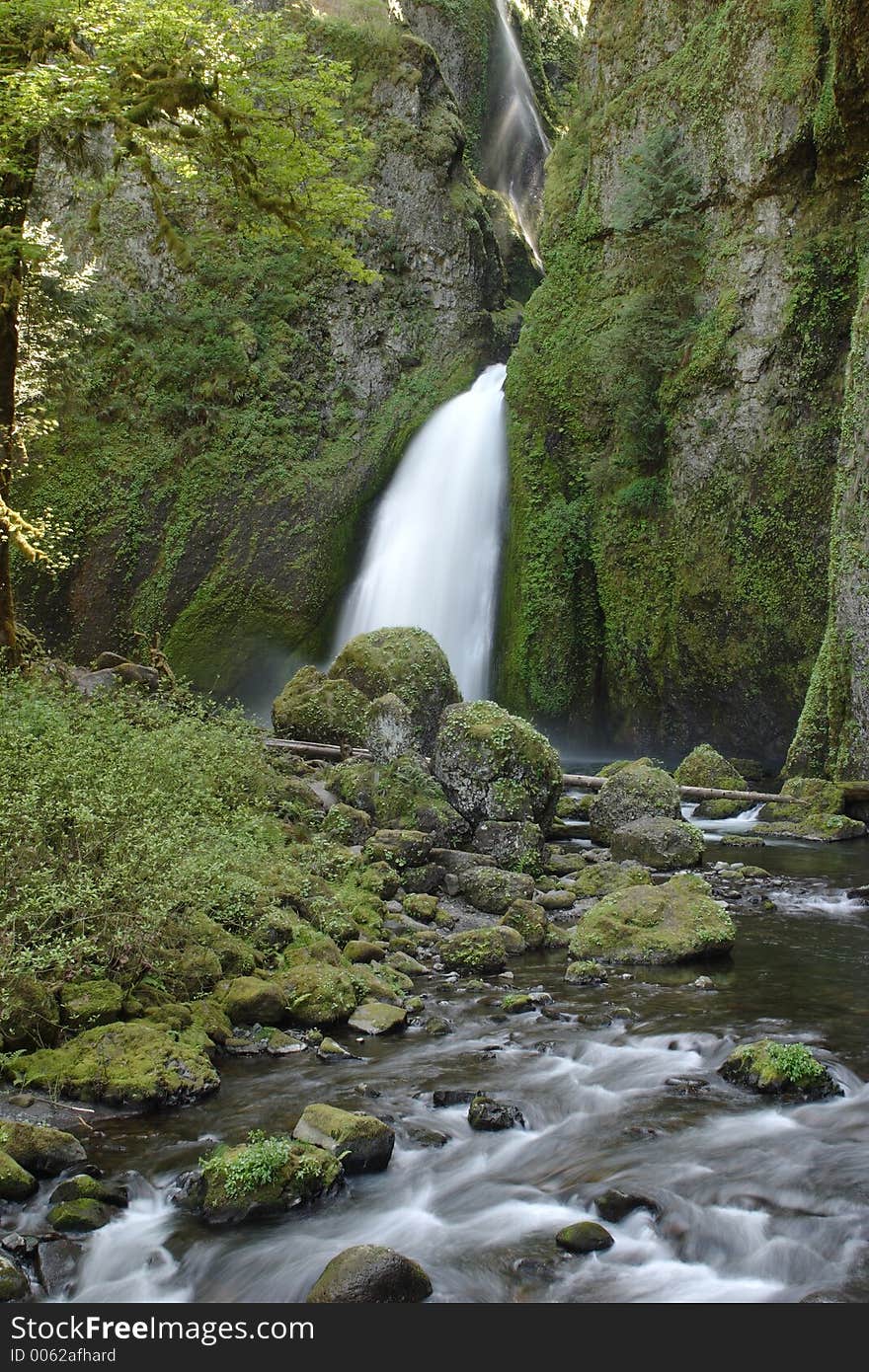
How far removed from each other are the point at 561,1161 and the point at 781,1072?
4.59 ft

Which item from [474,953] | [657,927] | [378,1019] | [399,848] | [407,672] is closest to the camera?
[378,1019]

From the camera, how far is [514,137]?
3772 centimetres

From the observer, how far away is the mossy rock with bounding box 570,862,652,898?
1015 cm

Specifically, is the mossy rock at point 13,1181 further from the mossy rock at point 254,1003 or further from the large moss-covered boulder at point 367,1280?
the mossy rock at point 254,1003

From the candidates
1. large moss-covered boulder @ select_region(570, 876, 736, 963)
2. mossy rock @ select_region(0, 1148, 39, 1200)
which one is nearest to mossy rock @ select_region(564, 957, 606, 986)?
large moss-covered boulder @ select_region(570, 876, 736, 963)

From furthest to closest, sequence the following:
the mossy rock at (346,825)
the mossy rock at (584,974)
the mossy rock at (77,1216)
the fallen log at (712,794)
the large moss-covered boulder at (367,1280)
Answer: the fallen log at (712,794), the mossy rock at (346,825), the mossy rock at (584,974), the mossy rock at (77,1216), the large moss-covered boulder at (367,1280)

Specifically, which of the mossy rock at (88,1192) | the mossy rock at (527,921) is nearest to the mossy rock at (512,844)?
the mossy rock at (527,921)

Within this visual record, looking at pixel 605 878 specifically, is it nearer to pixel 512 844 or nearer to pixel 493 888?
pixel 512 844

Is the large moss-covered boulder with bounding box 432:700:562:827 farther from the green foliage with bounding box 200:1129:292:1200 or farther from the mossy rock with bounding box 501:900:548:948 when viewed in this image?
the green foliage with bounding box 200:1129:292:1200

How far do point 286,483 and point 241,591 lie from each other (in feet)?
9.93

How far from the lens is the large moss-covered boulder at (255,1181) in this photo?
4.48 meters

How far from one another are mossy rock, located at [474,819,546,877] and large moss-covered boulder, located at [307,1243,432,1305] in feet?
23.0

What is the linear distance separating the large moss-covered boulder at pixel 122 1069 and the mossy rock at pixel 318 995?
96cm

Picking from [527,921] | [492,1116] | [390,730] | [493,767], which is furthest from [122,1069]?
[390,730]
